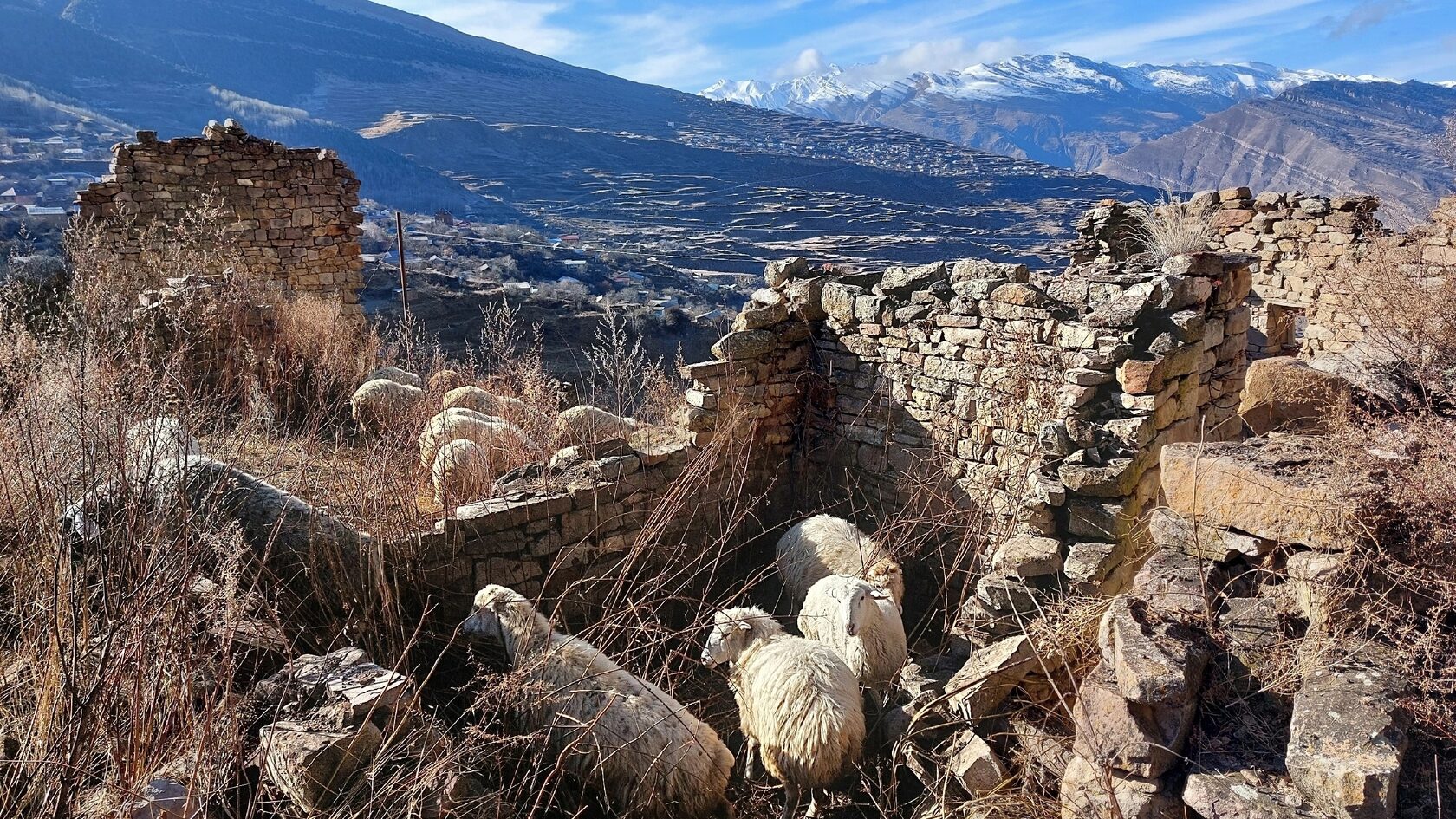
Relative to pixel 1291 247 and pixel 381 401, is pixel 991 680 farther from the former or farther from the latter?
pixel 1291 247

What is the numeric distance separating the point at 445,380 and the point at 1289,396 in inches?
273

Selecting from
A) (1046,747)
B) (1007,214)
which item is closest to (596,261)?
(1007,214)

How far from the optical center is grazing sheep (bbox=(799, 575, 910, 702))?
14.7 ft

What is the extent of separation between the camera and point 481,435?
6.59 meters

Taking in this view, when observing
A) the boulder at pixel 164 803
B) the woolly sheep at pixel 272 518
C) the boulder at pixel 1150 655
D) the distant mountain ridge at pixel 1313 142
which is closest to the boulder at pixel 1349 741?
the boulder at pixel 1150 655

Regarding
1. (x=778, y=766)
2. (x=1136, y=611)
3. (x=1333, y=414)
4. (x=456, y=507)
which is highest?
(x=1333, y=414)

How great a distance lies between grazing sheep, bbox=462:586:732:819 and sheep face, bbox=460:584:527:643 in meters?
0.27

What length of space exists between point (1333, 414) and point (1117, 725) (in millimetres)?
2649

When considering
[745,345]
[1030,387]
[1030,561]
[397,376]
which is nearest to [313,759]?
[1030,561]

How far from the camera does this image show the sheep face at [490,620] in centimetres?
402

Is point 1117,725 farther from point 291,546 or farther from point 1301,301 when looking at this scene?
point 1301,301

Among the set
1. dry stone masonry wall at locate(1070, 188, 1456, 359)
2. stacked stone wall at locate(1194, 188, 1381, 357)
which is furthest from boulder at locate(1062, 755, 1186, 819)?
stacked stone wall at locate(1194, 188, 1381, 357)

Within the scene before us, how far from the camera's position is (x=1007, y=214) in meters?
43.2

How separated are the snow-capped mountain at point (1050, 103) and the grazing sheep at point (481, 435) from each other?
114 metres
